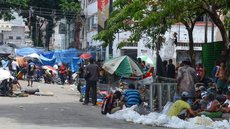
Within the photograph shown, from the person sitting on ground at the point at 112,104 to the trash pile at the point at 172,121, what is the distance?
1159 mm

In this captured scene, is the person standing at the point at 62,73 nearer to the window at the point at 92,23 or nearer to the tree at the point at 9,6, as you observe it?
the window at the point at 92,23

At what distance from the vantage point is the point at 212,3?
19250mm

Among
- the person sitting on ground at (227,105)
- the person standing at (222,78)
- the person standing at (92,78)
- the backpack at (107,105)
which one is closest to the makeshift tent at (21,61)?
the person standing at (92,78)

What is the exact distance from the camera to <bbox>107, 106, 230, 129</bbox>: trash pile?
1415 cm

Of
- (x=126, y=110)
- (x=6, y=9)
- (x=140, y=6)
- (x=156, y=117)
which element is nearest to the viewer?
(x=156, y=117)

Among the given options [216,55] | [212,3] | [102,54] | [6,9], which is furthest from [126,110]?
[6,9]

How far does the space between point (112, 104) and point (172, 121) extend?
3.49 meters

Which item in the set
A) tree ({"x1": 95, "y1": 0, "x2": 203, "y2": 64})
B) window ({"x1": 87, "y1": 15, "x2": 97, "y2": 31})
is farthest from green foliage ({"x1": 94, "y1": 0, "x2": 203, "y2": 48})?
window ({"x1": 87, "y1": 15, "x2": 97, "y2": 31})

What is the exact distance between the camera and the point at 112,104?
58.5 feet

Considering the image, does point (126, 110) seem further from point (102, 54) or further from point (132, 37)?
point (102, 54)

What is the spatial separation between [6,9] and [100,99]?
39.4 m

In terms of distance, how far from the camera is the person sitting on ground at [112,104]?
17672mm

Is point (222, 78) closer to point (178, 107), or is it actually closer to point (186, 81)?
point (186, 81)

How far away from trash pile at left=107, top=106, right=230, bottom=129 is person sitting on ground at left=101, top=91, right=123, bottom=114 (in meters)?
1.16
